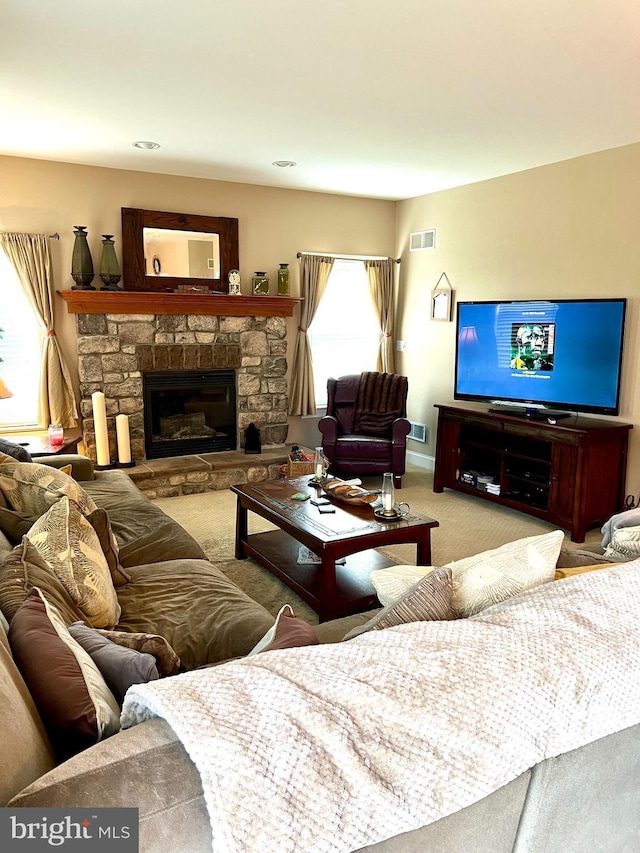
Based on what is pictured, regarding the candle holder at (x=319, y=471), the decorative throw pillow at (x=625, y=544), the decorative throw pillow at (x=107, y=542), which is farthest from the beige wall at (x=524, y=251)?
the decorative throw pillow at (x=107, y=542)

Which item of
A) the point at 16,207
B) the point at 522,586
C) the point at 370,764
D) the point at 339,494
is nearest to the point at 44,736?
the point at 370,764

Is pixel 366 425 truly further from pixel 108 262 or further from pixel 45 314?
pixel 45 314

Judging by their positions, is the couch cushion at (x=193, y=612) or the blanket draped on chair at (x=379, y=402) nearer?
the couch cushion at (x=193, y=612)

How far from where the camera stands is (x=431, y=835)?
38.3 inches

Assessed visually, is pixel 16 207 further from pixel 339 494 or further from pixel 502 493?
pixel 502 493

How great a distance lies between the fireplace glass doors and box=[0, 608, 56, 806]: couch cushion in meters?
4.48

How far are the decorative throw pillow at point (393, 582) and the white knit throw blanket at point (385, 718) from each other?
1.51 ft

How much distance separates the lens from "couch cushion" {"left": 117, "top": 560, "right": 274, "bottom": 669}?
77.8 inches

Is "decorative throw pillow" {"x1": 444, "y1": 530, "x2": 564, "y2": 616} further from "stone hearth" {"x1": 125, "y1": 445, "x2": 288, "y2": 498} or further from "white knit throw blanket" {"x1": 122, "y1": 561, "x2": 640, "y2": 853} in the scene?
"stone hearth" {"x1": 125, "y1": 445, "x2": 288, "y2": 498}

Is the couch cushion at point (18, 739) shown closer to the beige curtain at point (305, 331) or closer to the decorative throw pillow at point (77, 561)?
the decorative throw pillow at point (77, 561)

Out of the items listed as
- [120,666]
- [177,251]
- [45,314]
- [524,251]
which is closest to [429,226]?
[524,251]

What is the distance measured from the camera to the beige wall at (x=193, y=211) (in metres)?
4.86

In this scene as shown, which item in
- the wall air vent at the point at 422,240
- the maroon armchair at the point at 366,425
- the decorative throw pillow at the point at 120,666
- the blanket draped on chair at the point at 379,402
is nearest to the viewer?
the decorative throw pillow at the point at 120,666

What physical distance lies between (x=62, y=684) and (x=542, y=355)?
4.31 metres
